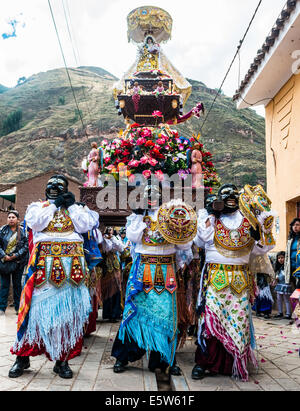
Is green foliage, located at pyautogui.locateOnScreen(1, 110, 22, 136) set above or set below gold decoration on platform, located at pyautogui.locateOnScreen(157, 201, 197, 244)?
above

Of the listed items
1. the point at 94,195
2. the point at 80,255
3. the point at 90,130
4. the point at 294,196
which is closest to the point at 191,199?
the point at 94,195

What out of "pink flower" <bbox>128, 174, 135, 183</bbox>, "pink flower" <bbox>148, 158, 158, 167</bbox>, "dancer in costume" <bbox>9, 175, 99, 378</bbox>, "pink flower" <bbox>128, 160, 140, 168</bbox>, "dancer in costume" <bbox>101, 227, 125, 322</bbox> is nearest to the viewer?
"dancer in costume" <bbox>9, 175, 99, 378</bbox>

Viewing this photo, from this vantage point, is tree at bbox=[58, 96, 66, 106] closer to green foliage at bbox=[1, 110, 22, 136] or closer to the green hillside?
the green hillside

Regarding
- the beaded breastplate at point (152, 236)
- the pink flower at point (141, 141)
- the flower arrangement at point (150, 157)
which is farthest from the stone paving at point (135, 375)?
the pink flower at point (141, 141)

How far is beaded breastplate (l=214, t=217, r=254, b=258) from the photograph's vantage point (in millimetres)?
4086

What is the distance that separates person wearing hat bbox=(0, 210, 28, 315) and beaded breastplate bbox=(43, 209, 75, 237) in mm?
3953

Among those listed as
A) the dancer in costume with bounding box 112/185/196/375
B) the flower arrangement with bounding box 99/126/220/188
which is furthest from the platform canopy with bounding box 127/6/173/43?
the dancer in costume with bounding box 112/185/196/375

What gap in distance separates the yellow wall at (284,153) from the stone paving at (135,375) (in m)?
3.90

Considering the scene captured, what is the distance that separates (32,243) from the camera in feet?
13.3

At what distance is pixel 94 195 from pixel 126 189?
496mm

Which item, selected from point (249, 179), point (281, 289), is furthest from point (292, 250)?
point (249, 179)

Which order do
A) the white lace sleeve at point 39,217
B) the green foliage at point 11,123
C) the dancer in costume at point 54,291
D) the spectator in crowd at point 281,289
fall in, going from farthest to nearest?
the green foliage at point 11,123
the spectator in crowd at point 281,289
the white lace sleeve at point 39,217
the dancer in costume at point 54,291

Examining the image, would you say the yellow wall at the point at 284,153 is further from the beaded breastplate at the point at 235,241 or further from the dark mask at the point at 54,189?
the dark mask at the point at 54,189

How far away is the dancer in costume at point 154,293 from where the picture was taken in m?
3.98
